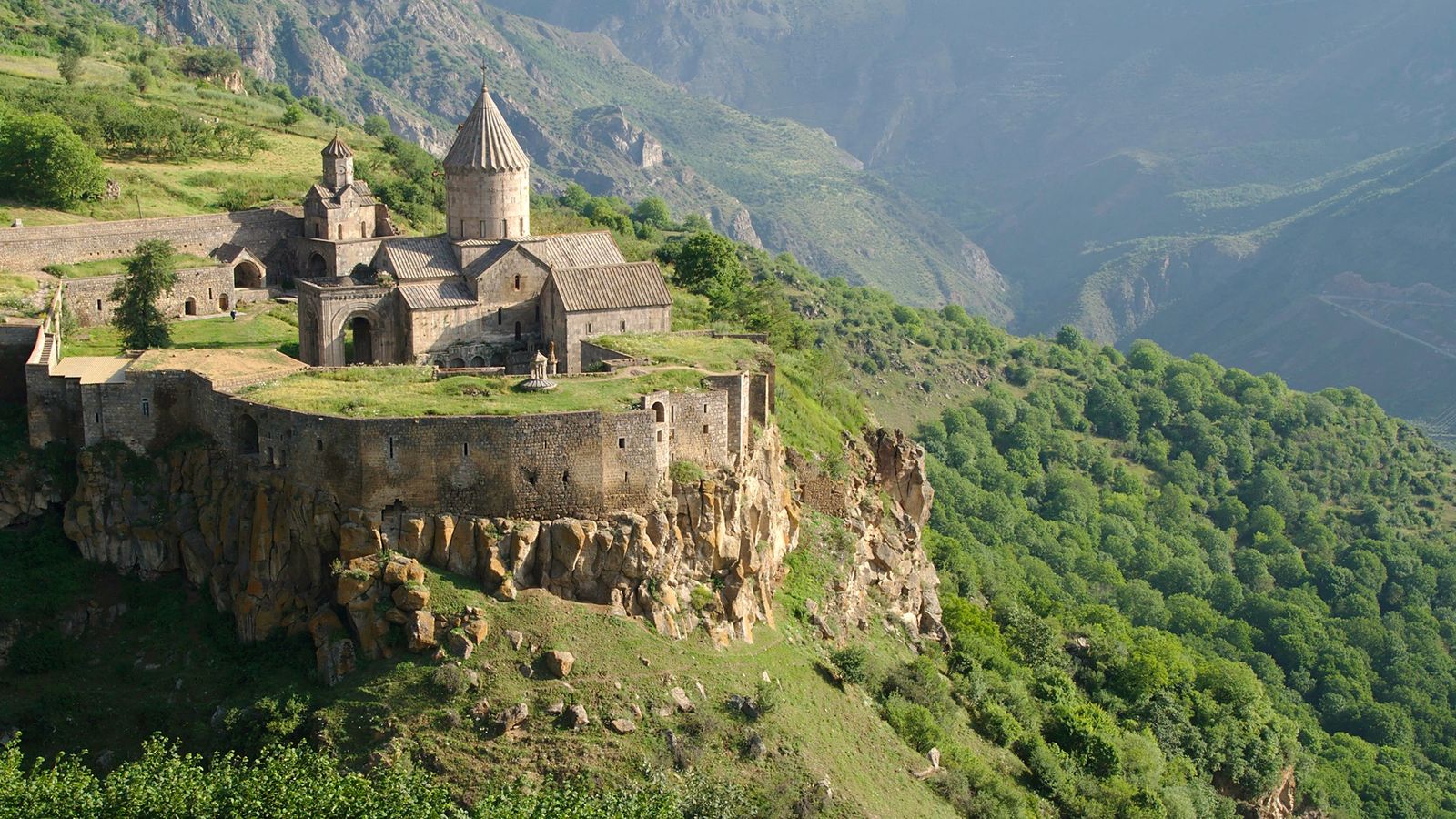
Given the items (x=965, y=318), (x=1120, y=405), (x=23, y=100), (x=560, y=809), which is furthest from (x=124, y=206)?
(x=965, y=318)

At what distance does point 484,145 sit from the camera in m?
47.8

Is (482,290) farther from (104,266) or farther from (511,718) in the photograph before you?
(511,718)

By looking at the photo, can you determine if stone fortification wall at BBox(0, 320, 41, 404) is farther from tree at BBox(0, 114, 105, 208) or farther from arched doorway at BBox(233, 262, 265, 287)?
tree at BBox(0, 114, 105, 208)

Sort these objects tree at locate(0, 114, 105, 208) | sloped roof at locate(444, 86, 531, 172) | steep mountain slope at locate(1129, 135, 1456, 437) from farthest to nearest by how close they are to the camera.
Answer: steep mountain slope at locate(1129, 135, 1456, 437), tree at locate(0, 114, 105, 208), sloped roof at locate(444, 86, 531, 172)

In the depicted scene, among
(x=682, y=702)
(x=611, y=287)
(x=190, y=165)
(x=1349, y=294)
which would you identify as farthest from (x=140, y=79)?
(x=1349, y=294)

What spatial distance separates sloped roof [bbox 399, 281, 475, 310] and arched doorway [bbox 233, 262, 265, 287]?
1127 centimetres

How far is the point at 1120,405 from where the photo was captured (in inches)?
4210

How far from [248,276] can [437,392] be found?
70.1 ft

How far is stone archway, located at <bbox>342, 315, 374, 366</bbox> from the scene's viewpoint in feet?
149

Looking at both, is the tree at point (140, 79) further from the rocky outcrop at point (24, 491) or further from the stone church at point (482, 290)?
the rocky outcrop at point (24, 491)


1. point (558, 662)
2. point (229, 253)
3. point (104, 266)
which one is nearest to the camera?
point (558, 662)

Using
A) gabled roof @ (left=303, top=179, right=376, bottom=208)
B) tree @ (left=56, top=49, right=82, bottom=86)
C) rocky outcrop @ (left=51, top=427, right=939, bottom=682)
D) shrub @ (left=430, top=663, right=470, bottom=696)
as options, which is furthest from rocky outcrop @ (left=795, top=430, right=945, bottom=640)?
tree @ (left=56, top=49, right=82, bottom=86)

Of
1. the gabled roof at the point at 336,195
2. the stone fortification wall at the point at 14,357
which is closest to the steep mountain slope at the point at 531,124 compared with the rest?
the gabled roof at the point at 336,195

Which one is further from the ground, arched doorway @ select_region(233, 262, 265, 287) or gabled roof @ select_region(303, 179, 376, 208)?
gabled roof @ select_region(303, 179, 376, 208)
